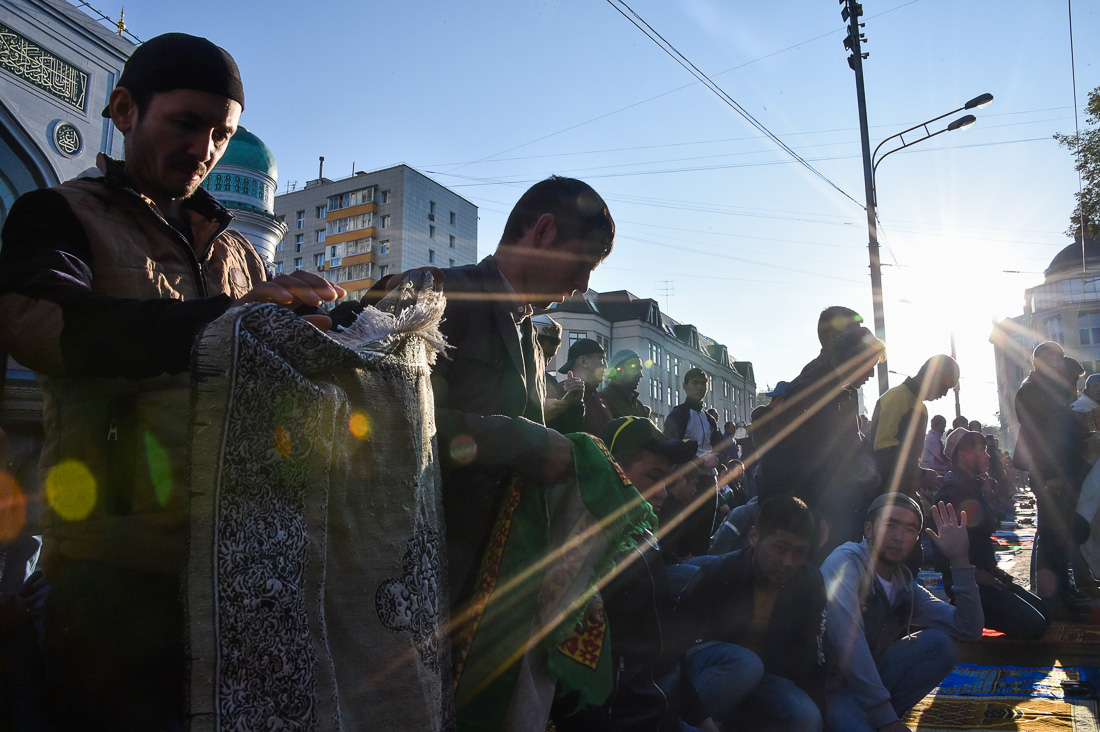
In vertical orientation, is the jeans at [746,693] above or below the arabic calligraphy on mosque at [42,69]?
below

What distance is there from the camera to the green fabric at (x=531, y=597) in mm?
1614

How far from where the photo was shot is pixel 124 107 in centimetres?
138

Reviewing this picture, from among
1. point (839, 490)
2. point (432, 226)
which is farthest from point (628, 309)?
point (839, 490)

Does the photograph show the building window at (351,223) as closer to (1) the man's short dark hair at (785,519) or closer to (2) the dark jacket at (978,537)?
(2) the dark jacket at (978,537)

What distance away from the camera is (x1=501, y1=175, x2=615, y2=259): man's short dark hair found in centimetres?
200

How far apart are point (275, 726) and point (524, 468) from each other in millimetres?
785

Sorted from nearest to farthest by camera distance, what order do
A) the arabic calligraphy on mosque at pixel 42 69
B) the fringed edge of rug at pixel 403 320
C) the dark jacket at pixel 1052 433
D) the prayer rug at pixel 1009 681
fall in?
the fringed edge of rug at pixel 403 320
the prayer rug at pixel 1009 681
the dark jacket at pixel 1052 433
the arabic calligraphy on mosque at pixel 42 69

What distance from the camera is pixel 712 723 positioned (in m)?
3.17

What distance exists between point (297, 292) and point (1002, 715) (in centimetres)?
460

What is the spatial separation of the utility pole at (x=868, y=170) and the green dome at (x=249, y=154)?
13506mm

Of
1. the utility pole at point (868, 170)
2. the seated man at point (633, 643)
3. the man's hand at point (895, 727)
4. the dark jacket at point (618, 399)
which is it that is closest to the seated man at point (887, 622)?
the man's hand at point (895, 727)

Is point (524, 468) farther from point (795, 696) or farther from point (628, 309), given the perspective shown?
point (628, 309)

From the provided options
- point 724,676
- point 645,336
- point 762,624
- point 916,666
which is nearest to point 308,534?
point 724,676

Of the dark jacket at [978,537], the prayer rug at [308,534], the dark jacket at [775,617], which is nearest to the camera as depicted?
the prayer rug at [308,534]
